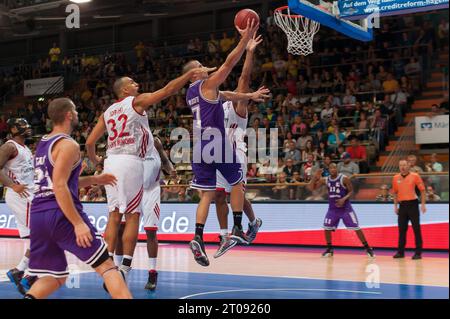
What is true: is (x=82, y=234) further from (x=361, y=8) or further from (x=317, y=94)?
(x=317, y=94)

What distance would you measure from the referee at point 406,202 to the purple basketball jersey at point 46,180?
7.82 m

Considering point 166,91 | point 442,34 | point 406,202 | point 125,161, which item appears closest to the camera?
point 166,91

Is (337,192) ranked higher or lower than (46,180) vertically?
lower

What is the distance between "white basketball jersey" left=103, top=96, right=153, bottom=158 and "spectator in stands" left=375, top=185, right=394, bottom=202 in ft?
23.0

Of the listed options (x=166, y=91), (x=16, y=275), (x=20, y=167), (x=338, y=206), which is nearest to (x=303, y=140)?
(x=338, y=206)

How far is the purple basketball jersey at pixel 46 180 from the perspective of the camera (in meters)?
4.53

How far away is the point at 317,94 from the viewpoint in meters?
17.2

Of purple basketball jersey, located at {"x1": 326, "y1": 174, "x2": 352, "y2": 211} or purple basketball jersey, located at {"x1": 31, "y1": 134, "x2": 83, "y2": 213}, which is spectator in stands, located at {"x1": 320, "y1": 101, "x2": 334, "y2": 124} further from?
purple basketball jersey, located at {"x1": 31, "y1": 134, "x2": 83, "y2": 213}

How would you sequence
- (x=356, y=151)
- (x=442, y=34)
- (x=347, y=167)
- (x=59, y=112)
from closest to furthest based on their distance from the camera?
1. (x=59, y=112)
2. (x=347, y=167)
3. (x=356, y=151)
4. (x=442, y=34)

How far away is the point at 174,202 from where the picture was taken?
14422 mm

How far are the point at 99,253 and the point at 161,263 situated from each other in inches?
231

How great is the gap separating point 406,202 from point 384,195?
122 centimetres

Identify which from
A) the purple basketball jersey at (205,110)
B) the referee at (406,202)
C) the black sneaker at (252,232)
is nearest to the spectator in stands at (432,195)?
the referee at (406,202)

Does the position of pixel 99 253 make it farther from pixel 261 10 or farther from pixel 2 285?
pixel 261 10
